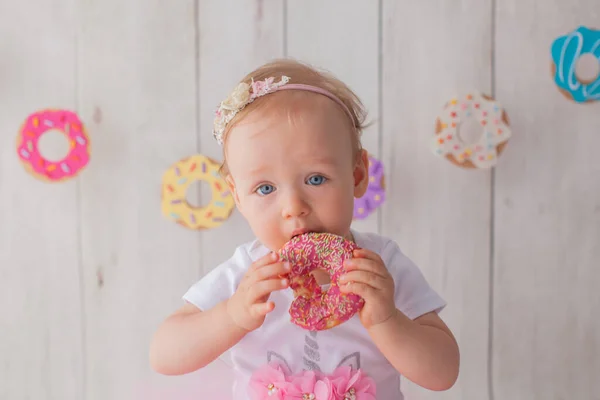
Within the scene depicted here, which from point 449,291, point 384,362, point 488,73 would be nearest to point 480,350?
point 449,291

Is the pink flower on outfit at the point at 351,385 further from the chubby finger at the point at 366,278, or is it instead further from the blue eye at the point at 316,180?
the blue eye at the point at 316,180

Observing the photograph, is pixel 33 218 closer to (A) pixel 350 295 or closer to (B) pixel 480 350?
(A) pixel 350 295

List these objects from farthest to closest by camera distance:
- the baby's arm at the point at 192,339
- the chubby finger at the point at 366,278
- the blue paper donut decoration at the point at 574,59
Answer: the blue paper donut decoration at the point at 574,59
the baby's arm at the point at 192,339
the chubby finger at the point at 366,278

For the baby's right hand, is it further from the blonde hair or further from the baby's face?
the blonde hair

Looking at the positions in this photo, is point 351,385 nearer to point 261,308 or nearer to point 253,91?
point 261,308

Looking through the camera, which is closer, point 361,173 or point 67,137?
point 361,173

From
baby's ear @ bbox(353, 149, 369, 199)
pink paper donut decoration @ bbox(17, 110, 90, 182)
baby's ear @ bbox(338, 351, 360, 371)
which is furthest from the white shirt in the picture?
pink paper donut decoration @ bbox(17, 110, 90, 182)

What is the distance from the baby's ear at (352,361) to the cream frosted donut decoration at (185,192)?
17.6 inches

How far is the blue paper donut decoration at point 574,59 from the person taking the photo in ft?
4.20

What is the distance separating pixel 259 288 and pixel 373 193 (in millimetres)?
529

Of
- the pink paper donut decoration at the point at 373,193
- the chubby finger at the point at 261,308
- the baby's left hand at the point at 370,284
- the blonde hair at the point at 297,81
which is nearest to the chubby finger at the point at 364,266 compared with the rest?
the baby's left hand at the point at 370,284

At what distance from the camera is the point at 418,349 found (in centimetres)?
93

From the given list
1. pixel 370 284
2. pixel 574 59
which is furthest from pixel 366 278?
pixel 574 59

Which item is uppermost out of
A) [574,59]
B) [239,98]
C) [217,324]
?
[574,59]
